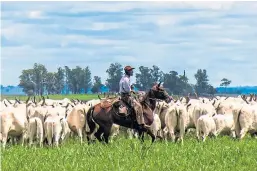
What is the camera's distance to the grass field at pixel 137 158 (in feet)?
50.9

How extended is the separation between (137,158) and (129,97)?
5.63m

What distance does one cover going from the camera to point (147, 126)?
22.6 metres

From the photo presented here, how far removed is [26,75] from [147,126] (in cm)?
12314

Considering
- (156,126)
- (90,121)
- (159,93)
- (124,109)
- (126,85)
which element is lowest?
(156,126)

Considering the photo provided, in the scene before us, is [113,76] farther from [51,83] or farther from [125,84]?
[125,84]

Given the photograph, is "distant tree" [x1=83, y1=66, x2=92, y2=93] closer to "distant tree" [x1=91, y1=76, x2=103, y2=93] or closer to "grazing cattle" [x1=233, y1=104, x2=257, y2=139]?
"distant tree" [x1=91, y1=76, x2=103, y2=93]

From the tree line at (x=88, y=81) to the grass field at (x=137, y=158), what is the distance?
9910 centimetres

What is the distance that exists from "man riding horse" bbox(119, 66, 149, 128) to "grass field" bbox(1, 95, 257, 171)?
7.16 ft

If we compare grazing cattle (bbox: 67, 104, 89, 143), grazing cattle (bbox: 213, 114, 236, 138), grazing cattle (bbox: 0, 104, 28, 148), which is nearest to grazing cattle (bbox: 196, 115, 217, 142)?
grazing cattle (bbox: 213, 114, 236, 138)

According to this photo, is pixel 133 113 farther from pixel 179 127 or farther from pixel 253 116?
pixel 253 116

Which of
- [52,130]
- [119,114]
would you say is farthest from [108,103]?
[52,130]

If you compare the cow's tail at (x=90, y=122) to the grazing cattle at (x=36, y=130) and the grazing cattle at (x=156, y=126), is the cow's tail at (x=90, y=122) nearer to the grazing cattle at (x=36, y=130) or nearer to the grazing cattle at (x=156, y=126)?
the grazing cattle at (x=36, y=130)

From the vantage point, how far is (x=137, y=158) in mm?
16812

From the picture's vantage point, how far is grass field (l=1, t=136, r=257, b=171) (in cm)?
1553
